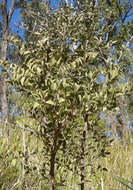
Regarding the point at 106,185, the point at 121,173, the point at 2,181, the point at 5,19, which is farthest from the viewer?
the point at 5,19

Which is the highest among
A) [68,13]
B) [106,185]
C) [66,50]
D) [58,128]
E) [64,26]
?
[68,13]

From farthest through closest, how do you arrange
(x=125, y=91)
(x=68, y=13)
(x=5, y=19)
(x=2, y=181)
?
1. (x=5, y=19)
2. (x=2, y=181)
3. (x=68, y=13)
4. (x=125, y=91)

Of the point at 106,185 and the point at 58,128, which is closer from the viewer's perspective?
the point at 58,128

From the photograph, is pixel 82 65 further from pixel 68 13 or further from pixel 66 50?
pixel 68 13

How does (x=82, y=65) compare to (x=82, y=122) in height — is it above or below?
above

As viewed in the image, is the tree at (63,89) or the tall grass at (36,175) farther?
the tall grass at (36,175)

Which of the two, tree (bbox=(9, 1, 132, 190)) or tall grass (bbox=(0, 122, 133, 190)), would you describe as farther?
tall grass (bbox=(0, 122, 133, 190))

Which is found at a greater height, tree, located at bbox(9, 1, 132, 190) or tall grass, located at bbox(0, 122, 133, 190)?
tree, located at bbox(9, 1, 132, 190)

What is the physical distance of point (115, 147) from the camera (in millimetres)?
2916

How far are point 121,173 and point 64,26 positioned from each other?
1711mm

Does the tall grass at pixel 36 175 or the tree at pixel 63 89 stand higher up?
the tree at pixel 63 89

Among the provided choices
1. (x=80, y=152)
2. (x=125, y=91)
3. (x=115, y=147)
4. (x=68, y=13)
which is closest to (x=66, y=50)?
(x=68, y=13)

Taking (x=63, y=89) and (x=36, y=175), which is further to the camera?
(x=36, y=175)

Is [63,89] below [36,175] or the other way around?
the other way around
